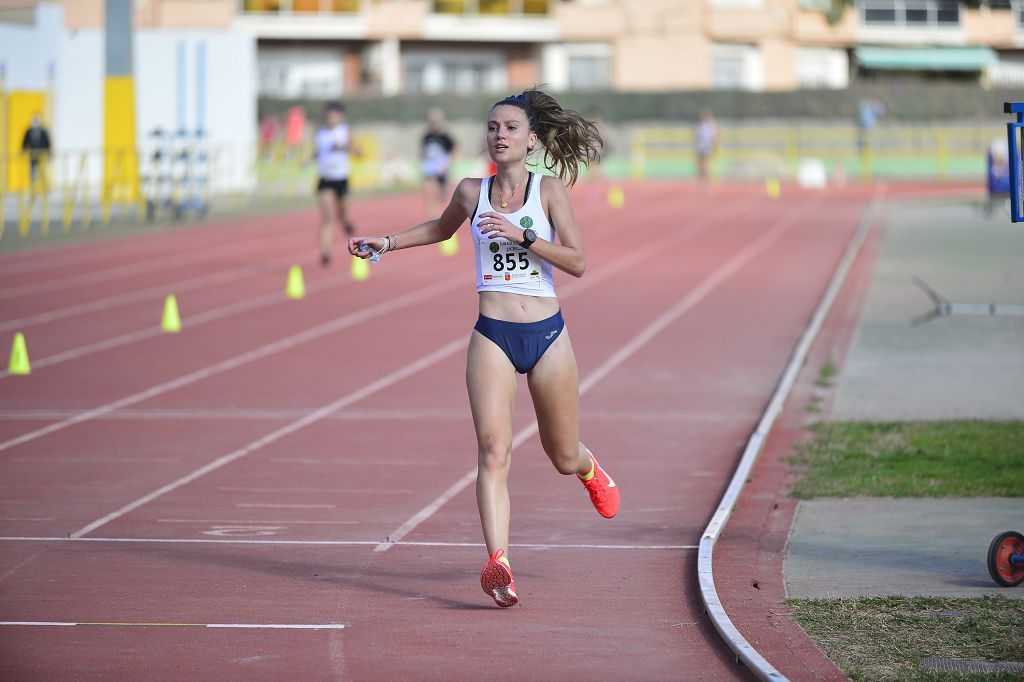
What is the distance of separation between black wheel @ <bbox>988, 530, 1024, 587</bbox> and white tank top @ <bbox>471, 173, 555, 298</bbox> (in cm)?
221

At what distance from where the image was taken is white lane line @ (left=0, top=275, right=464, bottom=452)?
12.6 meters

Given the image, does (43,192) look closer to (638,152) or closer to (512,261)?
(512,261)

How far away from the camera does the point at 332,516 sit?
9.34 meters

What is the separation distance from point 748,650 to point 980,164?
2184 inches

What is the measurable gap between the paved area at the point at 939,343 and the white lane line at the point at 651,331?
6.86ft

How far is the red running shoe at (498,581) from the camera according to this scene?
700 centimetres

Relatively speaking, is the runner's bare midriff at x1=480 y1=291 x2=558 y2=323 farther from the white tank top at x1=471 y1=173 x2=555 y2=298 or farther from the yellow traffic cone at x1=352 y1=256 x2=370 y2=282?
the yellow traffic cone at x1=352 y1=256 x2=370 y2=282

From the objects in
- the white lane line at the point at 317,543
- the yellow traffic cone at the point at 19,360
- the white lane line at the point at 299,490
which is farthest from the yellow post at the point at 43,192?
the white lane line at the point at 317,543

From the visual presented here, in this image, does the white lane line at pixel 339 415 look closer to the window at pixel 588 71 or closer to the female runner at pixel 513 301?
the female runner at pixel 513 301

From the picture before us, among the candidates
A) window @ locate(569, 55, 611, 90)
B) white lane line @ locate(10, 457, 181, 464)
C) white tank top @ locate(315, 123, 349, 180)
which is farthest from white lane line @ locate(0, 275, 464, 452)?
window @ locate(569, 55, 611, 90)

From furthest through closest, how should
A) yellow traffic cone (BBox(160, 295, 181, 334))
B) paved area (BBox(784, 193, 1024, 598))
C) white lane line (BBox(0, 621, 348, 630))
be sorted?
yellow traffic cone (BBox(160, 295, 181, 334)), paved area (BBox(784, 193, 1024, 598)), white lane line (BBox(0, 621, 348, 630))

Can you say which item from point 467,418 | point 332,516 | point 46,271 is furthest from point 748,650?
point 46,271

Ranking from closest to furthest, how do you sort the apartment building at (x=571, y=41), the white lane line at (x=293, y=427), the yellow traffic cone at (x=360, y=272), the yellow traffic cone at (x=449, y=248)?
the white lane line at (x=293, y=427), the yellow traffic cone at (x=360, y=272), the yellow traffic cone at (x=449, y=248), the apartment building at (x=571, y=41)

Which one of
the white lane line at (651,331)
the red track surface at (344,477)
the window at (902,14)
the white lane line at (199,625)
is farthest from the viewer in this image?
the window at (902,14)
